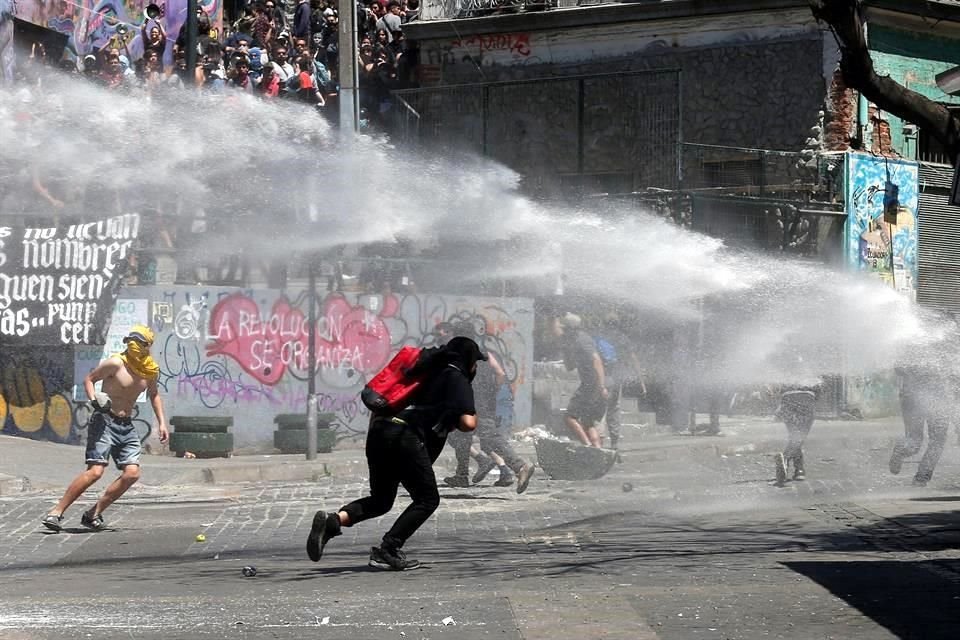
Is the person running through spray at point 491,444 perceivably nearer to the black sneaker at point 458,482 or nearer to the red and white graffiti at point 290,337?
the black sneaker at point 458,482

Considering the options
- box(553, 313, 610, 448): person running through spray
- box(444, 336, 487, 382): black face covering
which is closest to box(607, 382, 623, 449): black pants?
box(553, 313, 610, 448): person running through spray

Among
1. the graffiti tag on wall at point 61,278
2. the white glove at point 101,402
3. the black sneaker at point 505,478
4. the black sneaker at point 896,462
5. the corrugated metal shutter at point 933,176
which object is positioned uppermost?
the corrugated metal shutter at point 933,176

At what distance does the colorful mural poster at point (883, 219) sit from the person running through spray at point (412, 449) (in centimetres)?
1477

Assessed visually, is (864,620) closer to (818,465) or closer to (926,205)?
(818,465)

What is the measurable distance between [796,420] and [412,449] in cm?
626

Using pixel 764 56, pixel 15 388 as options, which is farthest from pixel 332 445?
pixel 764 56

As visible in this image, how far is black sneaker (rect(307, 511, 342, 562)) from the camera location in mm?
8680

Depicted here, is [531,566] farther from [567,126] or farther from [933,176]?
[933,176]

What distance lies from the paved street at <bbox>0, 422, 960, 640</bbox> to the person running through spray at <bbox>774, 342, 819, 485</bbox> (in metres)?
0.25

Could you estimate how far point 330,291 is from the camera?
1830 cm

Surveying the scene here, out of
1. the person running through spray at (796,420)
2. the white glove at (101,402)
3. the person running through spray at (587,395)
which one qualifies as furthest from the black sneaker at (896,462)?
the white glove at (101,402)

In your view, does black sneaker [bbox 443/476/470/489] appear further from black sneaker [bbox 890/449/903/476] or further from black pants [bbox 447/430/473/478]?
black sneaker [bbox 890/449/903/476]

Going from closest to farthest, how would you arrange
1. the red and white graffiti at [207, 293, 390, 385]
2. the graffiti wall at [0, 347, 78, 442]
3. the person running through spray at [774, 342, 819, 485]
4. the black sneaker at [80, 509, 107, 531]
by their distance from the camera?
the black sneaker at [80, 509, 107, 531] < the person running through spray at [774, 342, 819, 485] < the graffiti wall at [0, 347, 78, 442] < the red and white graffiti at [207, 293, 390, 385]

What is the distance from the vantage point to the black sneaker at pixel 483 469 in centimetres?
1448
